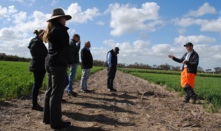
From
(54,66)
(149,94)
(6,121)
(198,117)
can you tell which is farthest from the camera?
(149,94)

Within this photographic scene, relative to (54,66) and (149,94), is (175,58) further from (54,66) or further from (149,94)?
(54,66)

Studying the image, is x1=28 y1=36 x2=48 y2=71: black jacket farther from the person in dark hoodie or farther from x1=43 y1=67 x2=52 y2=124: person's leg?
x1=43 y1=67 x2=52 y2=124: person's leg

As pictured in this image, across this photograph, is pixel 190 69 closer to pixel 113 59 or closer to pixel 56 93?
pixel 113 59

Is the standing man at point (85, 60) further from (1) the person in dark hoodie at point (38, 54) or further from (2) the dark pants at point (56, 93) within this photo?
(2) the dark pants at point (56, 93)

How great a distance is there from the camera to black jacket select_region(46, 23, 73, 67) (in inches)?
225

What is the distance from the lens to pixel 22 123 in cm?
613

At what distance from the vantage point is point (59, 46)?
18.9 feet

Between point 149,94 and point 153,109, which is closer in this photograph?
point 153,109

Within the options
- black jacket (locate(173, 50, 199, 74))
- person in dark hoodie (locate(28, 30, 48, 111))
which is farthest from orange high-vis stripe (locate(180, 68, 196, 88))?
person in dark hoodie (locate(28, 30, 48, 111))

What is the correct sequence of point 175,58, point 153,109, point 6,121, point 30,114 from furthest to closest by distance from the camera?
point 175,58 < point 153,109 < point 30,114 < point 6,121

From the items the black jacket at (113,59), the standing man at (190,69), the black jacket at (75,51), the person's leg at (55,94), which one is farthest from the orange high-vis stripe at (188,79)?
the person's leg at (55,94)

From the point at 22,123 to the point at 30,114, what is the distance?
899 mm

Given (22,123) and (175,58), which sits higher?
(175,58)

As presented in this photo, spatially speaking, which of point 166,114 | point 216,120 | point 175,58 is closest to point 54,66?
point 166,114
